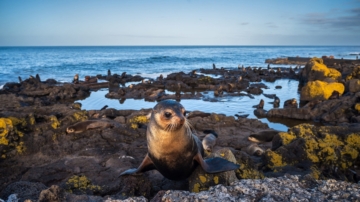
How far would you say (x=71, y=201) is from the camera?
103 inches

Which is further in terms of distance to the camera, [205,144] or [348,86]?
[348,86]

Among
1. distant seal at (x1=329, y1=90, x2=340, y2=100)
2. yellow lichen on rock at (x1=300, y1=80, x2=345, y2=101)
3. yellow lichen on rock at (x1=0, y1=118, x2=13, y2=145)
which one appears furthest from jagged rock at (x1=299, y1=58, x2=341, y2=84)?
yellow lichen on rock at (x1=0, y1=118, x2=13, y2=145)

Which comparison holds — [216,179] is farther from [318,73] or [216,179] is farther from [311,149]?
[318,73]


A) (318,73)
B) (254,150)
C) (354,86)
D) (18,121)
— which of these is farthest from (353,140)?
(318,73)

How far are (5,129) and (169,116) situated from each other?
5.87 metres

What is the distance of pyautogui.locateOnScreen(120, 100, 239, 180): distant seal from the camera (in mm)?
3818

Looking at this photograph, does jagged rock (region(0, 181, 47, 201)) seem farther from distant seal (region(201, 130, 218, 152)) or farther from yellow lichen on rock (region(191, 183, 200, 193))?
distant seal (region(201, 130, 218, 152))

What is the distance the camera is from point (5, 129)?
7.40 metres

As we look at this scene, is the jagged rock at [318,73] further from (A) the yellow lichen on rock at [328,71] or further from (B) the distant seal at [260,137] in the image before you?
(B) the distant seal at [260,137]

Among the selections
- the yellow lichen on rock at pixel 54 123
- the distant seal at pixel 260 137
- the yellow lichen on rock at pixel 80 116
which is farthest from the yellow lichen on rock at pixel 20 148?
the distant seal at pixel 260 137

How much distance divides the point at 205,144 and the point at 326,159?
10.4ft

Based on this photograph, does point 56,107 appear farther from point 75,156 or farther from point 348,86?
point 348,86

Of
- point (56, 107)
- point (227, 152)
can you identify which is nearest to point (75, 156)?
point (227, 152)

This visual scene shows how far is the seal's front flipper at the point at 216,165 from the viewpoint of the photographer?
3824 mm
